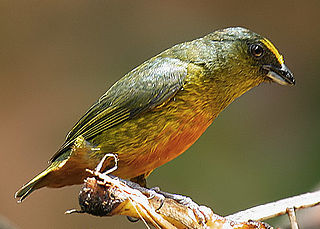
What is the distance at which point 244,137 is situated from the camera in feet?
19.2

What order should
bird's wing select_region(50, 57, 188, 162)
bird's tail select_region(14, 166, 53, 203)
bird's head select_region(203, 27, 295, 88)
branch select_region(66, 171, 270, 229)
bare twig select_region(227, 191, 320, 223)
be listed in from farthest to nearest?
bird's head select_region(203, 27, 295, 88) → bird's wing select_region(50, 57, 188, 162) → bird's tail select_region(14, 166, 53, 203) → bare twig select_region(227, 191, 320, 223) → branch select_region(66, 171, 270, 229)

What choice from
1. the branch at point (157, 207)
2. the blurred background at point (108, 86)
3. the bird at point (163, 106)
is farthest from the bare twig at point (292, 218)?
the blurred background at point (108, 86)

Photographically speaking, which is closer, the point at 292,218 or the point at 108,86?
the point at 292,218

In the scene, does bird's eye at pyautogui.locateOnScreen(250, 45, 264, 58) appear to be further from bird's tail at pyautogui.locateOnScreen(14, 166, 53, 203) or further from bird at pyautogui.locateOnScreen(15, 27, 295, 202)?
bird's tail at pyautogui.locateOnScreen(14, 166, 53, 203)

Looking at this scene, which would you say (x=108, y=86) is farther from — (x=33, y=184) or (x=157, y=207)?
(x=157, y=207)

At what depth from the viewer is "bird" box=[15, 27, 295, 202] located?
8.96 feet

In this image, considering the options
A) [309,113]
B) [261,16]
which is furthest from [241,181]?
[261,16]

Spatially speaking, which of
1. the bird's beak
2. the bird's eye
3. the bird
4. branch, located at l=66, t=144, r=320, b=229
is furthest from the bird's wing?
the bird's beak

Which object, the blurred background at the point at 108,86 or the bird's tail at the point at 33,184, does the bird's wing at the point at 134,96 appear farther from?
the blurred background at the point at 108,86

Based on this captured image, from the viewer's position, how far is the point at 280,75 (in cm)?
299

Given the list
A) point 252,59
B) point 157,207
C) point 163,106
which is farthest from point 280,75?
point 157,207

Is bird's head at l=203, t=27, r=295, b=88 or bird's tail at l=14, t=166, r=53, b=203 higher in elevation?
bird's head at l=203, t=27, r=295, b=88

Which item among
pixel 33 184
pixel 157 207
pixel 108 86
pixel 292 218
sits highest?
pixel 108 86

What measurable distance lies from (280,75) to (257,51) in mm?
197
